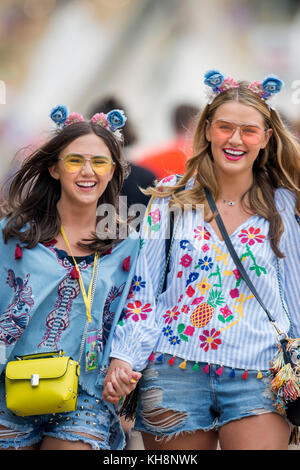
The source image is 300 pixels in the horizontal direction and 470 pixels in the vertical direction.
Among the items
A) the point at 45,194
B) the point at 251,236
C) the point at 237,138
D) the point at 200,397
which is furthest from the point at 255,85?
the point at 200,397

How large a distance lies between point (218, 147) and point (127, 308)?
0.85 metres

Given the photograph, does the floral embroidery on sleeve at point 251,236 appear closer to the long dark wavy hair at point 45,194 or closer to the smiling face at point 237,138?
the smiling face at point 237,138

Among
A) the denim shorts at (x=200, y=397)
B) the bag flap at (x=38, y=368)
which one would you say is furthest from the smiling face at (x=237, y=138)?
the bag flap at (x=38, y=368)

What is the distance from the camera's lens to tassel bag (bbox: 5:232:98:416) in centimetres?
307

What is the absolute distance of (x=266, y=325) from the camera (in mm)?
3195

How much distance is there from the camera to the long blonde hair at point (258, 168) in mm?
3453

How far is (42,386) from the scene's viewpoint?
3088mm

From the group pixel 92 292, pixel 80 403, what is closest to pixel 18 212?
pixel 92 292

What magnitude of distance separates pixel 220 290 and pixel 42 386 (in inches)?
33.6

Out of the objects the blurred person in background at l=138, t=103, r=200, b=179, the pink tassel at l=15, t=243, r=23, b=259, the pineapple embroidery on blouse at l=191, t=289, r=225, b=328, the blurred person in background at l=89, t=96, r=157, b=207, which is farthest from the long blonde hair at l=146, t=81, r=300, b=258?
the blurred person in background at l=138, t=103, r=200, b=179

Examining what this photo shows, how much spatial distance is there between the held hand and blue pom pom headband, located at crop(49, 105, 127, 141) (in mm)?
1188

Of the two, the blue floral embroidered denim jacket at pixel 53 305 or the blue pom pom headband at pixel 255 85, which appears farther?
the blue pom pom headband at pixel 255 85

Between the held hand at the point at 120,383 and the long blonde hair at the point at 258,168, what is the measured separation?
78 cm
